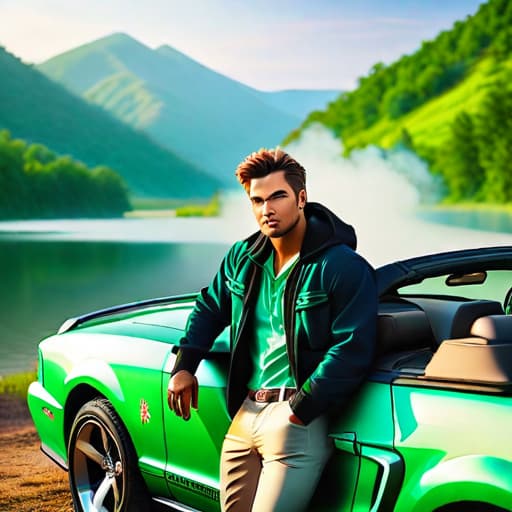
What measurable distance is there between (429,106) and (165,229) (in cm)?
3635

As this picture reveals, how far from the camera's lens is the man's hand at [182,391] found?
3.46 m

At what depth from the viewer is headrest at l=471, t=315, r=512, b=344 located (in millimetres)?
2750

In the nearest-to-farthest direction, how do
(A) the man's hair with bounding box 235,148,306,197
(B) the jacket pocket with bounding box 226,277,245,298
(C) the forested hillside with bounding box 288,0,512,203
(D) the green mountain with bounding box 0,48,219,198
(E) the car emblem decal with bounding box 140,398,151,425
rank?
(A) the man's hair with bounding box 235,148,306,197, (B) the jacket pocket with bounding box 226,277,245,298, (E) the car emblem decal with bounding box 140,398,151,425, (C) the forested hillside with bounding box 288,0,512,203, (D) the green mountain with bounding box 0,48,219,198

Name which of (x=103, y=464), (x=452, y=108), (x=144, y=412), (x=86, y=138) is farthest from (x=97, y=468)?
(x=86, y=138)

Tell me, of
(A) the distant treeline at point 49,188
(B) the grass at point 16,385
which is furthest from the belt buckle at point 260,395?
A: (A) the distant treeline at point 49,188

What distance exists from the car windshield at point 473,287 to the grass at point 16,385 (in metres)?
7.56

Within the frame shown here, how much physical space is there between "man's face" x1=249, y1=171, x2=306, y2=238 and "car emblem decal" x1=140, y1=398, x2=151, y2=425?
3.79 feet

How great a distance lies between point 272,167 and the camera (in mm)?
3135

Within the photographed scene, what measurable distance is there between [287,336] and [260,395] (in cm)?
23

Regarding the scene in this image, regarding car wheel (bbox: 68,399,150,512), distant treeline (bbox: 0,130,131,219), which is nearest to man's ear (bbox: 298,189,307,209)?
car wheel (bbox: 68,399,150,512)

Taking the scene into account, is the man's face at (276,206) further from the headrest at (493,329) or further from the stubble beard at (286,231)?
the headrest at (493,329)

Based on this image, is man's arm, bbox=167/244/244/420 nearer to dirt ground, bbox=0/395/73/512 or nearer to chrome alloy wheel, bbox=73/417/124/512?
chrome alloy wheel, bbox=73/417/124/512

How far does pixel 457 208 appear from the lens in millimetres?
109438

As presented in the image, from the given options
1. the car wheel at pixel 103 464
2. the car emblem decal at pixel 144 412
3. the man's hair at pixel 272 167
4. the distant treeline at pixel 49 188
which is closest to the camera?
the man's hair at pixel 272 167
